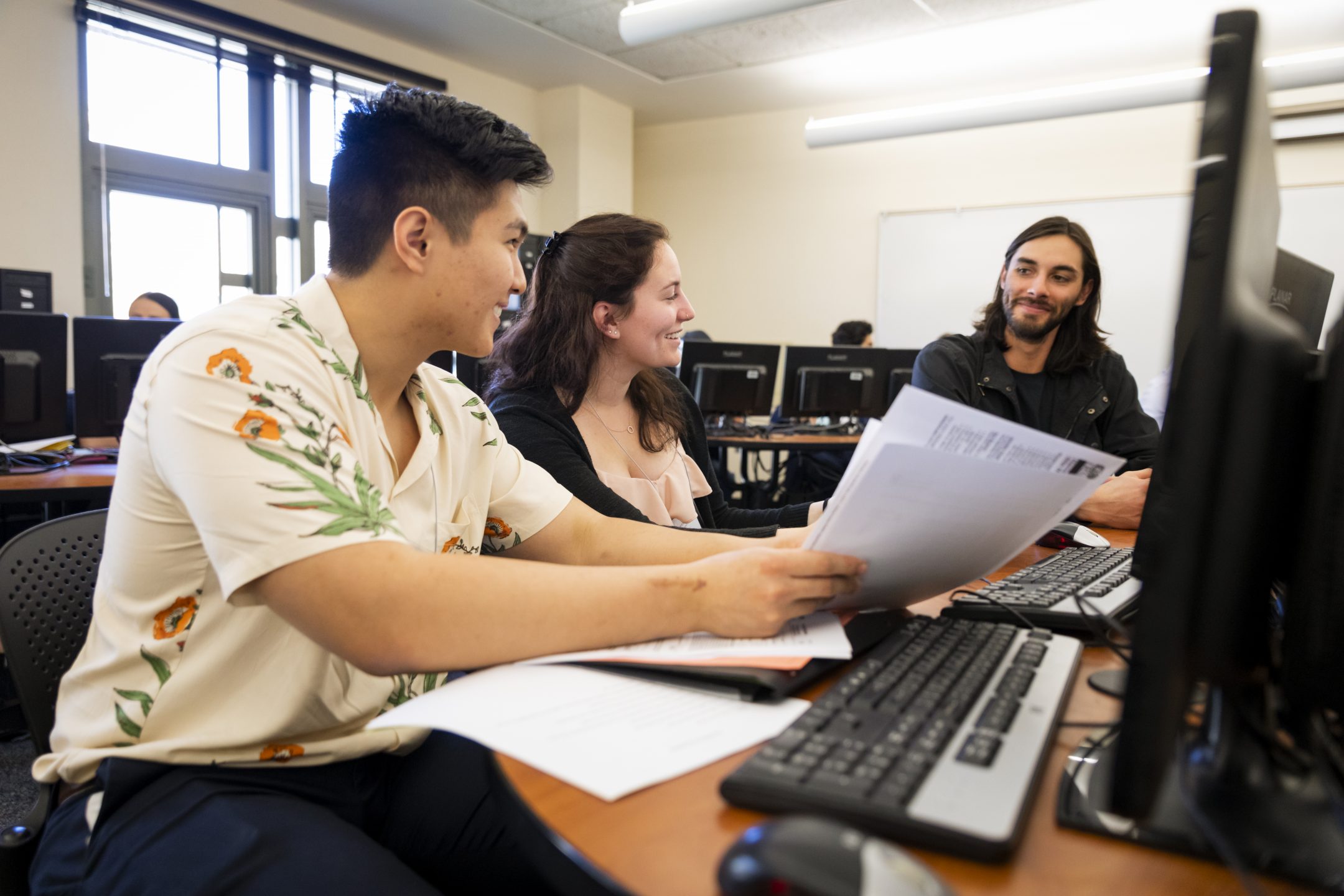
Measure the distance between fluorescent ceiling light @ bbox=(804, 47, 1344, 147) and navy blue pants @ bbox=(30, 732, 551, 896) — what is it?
5.12 m

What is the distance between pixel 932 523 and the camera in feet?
2.49

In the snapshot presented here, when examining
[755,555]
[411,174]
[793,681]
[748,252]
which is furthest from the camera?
[748,252]

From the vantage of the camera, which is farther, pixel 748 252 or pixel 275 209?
pixel 748 252

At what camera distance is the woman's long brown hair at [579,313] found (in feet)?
5.65

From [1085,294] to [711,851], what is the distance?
7.78 ft

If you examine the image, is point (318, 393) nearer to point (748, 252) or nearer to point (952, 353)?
point (952, 353)

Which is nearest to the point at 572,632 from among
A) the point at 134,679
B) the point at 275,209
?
the point at 134,679

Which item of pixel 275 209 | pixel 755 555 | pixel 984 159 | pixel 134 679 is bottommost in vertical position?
pixel 134 679

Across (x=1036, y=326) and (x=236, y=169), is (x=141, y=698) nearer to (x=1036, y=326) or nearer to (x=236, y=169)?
(x=1036, y=326)

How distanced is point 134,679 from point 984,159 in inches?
257

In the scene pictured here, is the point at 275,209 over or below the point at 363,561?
over

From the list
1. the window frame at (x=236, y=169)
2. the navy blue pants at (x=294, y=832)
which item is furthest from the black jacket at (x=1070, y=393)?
the window frame at (x=236, y=169)

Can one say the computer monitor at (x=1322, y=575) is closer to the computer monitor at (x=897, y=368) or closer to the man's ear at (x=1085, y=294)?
the man's ear at (x=1085, y=294)

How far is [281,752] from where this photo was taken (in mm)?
832
